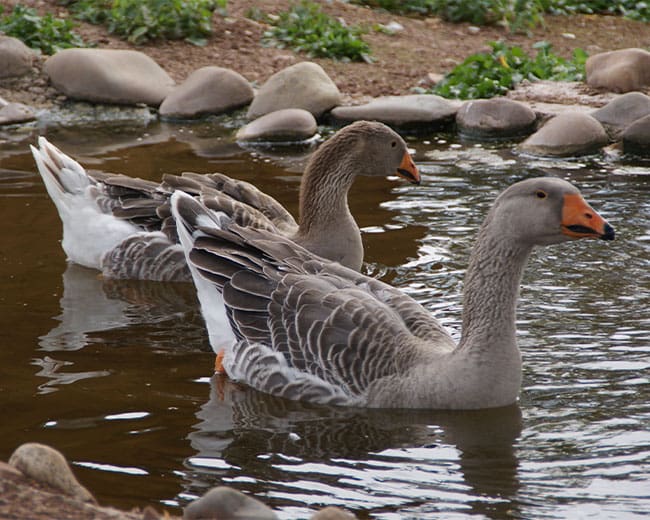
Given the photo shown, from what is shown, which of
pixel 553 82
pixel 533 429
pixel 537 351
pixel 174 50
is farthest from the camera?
pixel 174 50

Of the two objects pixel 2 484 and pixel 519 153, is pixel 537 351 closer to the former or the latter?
pixel 2 484

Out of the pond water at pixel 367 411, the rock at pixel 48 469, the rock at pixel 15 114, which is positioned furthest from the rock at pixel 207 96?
the rock at pixel 48 469

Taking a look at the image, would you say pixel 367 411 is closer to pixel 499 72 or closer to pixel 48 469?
pixel 48 469

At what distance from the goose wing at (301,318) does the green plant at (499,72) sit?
6.75 metres

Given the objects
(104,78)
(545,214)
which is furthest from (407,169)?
(104,78)

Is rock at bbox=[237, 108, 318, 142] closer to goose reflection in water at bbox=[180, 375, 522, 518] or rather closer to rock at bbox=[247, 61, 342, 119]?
rock at bbox=[247, 61, 342, 119]

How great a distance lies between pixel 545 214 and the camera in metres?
6.46

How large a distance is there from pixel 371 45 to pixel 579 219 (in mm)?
9865

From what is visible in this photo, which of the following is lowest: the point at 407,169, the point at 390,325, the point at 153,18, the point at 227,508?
A: the point at 227,508

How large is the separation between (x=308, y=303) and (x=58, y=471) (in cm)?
252

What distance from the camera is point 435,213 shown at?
10.4 m

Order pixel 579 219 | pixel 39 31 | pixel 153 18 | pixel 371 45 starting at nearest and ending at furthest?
pixel 579 219 < pixel 39 31 < pixel 153 18 < pixel 371 45

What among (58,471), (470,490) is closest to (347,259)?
(470,490)

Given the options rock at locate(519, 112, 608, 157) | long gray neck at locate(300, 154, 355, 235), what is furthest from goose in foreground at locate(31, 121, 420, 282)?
rock at locate(519, 112, 608, 157)
